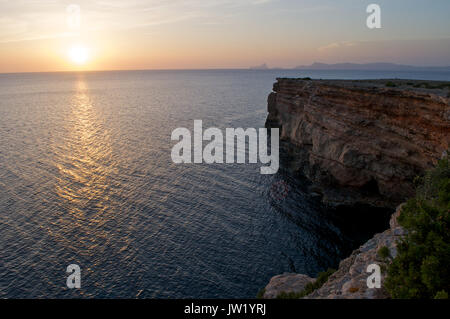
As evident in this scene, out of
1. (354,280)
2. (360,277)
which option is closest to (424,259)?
(354,280)

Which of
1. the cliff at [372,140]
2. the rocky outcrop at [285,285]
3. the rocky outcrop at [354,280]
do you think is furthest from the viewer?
the cliff at [372,140]

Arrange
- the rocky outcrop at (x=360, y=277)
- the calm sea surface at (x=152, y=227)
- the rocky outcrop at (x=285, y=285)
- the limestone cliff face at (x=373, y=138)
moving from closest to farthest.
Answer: the rocky outcrop at (x=360, y=277) < the rocky outcrop at (x=285, y=285) < the calm sea surface at (x=152, y=227) < the limestone cliff face at (x=373, y=138)

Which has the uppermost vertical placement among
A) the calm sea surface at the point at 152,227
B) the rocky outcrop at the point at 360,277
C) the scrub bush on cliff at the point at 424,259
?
the scrub bush on cliff at the point at 424,259

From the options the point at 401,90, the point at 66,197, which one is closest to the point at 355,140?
the point at 401,90

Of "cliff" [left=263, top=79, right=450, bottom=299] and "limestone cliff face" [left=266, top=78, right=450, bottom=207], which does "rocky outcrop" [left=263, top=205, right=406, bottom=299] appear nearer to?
"cliff" [left=263, top=79, right=450, bottom=299]

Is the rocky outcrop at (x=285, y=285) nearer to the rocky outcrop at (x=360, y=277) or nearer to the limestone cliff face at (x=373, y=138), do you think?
the rocky outcrop at (x=360, y=277)

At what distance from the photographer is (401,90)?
3900 cm

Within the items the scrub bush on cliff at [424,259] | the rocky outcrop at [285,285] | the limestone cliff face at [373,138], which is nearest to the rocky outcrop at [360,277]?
the scrub bush on cliff at [424,259]

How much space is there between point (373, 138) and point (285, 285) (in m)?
29.6

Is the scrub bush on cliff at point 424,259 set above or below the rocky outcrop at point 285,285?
above

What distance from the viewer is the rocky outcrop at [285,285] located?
21.5 meters

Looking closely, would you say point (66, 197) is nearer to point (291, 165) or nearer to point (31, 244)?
point (31, 244)

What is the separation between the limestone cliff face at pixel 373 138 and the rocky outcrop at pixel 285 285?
2426cm

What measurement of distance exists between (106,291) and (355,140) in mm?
38645
